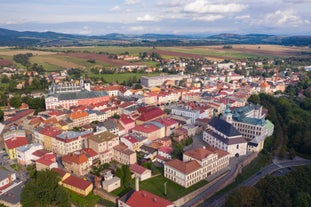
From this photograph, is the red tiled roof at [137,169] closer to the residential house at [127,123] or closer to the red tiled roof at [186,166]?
the red tiled roof at [186,166]

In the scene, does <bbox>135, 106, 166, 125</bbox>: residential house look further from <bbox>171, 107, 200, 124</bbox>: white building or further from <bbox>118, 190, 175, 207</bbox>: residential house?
<bbox>118, 190, 175, 207</bbox>: residential house

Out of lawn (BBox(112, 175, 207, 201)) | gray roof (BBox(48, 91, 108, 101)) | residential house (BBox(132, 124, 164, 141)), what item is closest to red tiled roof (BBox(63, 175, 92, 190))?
lawn (BBox(112, 175, 207, 201))

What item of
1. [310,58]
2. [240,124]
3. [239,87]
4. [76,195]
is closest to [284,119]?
[240,124]

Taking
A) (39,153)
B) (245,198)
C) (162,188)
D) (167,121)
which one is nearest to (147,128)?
(167,121)

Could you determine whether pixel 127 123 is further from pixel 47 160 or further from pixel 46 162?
pixel 46 162

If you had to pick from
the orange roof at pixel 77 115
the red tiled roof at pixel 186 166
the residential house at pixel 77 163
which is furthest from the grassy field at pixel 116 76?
the red tiled roof at pixel 186 166

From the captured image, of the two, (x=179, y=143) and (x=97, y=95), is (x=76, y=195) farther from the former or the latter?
(x=97, y=95)
